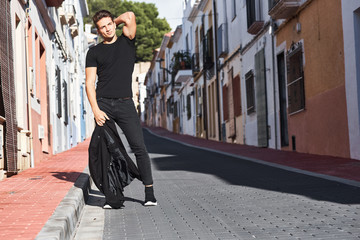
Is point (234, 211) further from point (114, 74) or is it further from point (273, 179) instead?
point (273, 179)

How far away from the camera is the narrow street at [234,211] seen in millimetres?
4672

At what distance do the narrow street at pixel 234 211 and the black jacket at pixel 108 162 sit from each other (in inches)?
9.6

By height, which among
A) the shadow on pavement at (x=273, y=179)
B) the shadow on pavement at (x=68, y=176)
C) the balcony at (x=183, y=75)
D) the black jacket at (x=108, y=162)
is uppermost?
the balcony at (x=183, y=75)

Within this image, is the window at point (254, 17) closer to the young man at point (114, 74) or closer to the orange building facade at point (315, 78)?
the orange building facade at point (315, 78)

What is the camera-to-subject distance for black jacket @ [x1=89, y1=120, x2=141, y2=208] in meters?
6.24

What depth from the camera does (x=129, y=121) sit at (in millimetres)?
6273

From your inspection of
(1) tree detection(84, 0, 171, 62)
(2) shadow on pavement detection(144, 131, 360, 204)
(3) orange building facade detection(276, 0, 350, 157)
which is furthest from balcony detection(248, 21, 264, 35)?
(1) tree detection(84, 0, 171, 62)

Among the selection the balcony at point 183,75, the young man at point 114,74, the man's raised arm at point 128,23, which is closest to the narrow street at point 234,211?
the young man at point 114,74

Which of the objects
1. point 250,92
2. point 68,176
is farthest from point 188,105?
point 68,176

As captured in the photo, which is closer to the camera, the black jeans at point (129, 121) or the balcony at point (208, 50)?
the black jeans at point (129, 121)

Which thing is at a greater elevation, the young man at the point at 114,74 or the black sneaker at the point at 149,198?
the young man at the point at 114,74

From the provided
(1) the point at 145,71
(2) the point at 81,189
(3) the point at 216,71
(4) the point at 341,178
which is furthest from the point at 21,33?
(1) the point at 145,71

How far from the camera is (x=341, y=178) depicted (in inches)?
324

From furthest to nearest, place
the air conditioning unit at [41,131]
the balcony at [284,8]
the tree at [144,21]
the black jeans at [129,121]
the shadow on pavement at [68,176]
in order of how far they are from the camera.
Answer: the tree at [144,21] → the balcony at [284,8] → the air conditioning unit at [41,131] → the shadow on pavement at [68,176] → the black jeans at [129,121]
